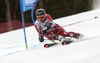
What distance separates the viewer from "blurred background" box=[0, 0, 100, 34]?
759 cm

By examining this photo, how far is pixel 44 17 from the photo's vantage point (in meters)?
3.89

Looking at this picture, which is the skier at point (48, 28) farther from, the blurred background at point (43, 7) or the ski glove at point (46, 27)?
the blurred background at point (43, 7)

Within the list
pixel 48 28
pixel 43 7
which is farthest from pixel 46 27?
pixel 43 7

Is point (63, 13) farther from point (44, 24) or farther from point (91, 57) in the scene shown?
point (91, 57)

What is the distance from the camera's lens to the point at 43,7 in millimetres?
8734

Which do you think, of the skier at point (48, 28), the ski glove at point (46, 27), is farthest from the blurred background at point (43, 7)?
the ski glove at point (46, 27)

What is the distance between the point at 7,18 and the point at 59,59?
5610 millimetres

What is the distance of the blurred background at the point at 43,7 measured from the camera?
759cm

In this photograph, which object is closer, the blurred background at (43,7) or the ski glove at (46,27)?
the ski glove at (46,27)

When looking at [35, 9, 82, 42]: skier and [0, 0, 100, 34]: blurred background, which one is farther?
[0, 0, 100, 34]: blurred background

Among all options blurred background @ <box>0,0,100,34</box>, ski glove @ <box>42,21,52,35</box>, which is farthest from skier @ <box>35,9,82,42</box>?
blurred background @ <box>0,0,100,34</box>

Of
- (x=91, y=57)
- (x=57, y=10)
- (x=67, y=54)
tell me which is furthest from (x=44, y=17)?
(x=57, y=10)

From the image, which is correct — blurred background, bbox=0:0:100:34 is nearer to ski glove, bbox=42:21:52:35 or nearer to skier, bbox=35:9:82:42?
skier, bbox=35:9:82:42

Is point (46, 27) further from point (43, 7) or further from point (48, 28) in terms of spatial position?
point (43, 7)
